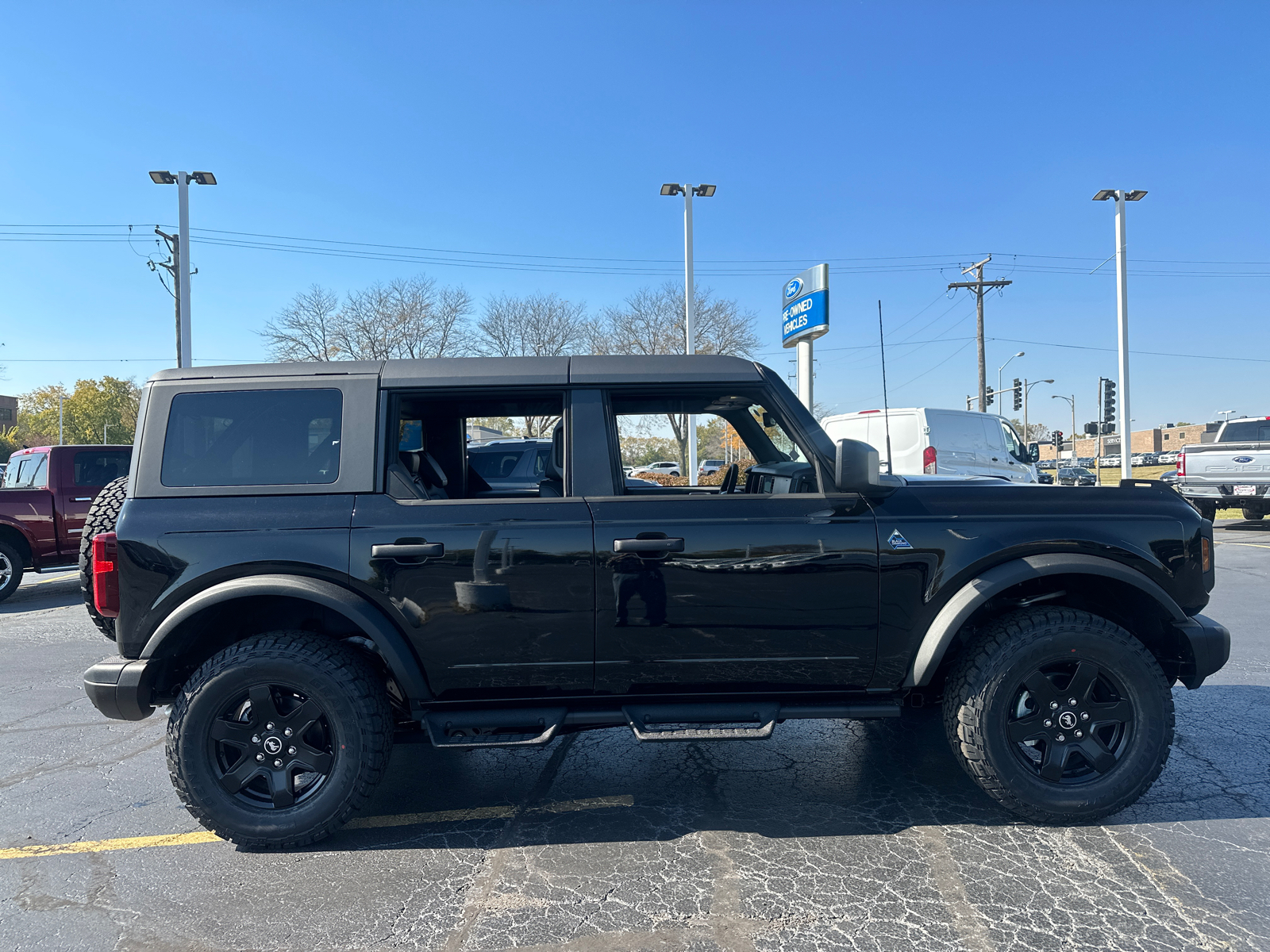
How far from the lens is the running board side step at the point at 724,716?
9.82 feet

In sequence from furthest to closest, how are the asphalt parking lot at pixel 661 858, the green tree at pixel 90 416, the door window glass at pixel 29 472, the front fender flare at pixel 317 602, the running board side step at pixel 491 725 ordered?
the green tree at pixel 90 416, the door window glass at pixel 29 472, the running board side step at pixel 491 725, the front fender flare at pixel 317 602, the asphalt parking lot at pixel 661 858

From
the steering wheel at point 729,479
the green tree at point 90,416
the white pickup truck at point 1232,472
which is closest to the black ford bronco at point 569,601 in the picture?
the steering wheel at point 729,479

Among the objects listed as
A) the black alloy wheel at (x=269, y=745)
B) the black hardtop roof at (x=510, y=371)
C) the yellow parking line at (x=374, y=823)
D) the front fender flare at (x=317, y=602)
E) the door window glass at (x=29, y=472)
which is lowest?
the yellow parking line at (x=374, y=823)

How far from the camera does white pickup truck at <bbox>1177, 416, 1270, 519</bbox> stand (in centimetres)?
1380

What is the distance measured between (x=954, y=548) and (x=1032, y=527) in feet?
1.18

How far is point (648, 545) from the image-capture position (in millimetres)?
2998

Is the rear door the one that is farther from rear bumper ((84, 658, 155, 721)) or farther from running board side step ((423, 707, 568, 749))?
rear bumper ((84, 658, 155, 721))

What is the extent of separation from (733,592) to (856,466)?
2.32ft

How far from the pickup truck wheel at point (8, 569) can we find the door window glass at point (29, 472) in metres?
0.81

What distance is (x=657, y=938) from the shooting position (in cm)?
241

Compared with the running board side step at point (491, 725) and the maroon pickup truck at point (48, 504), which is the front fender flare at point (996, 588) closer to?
the running board side step at point (491, 725)

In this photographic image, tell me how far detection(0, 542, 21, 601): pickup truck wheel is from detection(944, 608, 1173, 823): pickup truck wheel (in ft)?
34.3

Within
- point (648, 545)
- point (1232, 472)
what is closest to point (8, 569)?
point (648, 545)

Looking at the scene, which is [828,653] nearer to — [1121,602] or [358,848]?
[1121,602]
